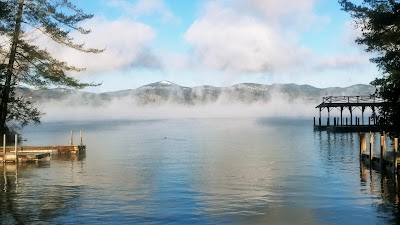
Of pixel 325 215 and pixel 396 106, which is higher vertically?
pixel 396 106

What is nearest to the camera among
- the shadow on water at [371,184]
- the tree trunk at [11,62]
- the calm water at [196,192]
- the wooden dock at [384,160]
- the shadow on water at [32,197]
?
the shadow on water at [32,197]

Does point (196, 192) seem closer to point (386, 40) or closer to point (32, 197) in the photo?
point (32, 197)

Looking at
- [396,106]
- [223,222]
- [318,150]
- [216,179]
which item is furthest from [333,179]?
[318,150]

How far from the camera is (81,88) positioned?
36.2 m

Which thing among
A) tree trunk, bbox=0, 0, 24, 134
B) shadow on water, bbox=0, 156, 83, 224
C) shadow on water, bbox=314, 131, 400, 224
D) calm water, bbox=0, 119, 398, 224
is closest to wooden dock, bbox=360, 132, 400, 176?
shadow on water, bbox=314, 131, 400, 224

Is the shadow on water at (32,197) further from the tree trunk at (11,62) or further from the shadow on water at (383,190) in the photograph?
the shadow on water at (383,190)

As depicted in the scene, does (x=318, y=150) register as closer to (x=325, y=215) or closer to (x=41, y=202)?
(x=325, y=215)

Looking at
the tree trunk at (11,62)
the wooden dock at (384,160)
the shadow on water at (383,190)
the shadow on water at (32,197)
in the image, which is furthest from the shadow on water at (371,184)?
the tree trunk at (11,62)

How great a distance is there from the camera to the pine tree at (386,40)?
28.1m

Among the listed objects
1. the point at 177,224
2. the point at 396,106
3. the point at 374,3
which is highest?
the point at 374,3

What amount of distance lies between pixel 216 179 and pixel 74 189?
7858 mm

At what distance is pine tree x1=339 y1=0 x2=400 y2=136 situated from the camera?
2809 cm

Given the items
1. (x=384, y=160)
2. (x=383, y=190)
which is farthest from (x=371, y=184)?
(x=384, y=160)

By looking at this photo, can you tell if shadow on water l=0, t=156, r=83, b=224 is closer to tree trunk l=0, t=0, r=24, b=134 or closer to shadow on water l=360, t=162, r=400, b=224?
tree trunk l=0, t=0, r=24, b=134
